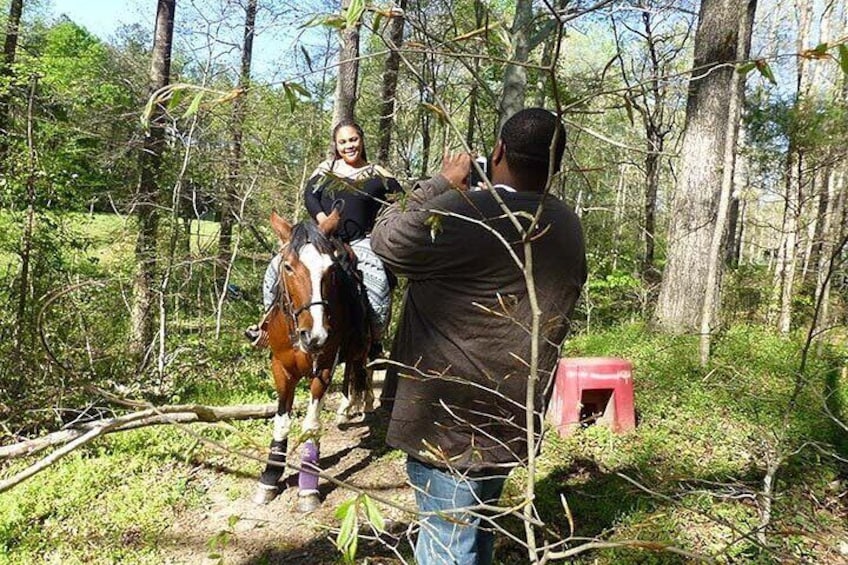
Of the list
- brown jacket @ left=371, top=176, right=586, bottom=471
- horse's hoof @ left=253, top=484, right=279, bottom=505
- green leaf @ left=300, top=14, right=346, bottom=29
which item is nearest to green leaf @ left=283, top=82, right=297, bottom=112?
green leaf @ left=300, top=14, right=346, bottom=29

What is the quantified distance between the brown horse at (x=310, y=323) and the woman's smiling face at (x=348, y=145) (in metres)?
0.64

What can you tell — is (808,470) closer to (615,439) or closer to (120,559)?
(615,439)

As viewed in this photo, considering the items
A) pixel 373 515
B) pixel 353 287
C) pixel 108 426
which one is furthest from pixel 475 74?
pixel 353 287

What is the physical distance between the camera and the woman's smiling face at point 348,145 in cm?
456

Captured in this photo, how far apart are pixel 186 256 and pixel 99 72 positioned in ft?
12.3

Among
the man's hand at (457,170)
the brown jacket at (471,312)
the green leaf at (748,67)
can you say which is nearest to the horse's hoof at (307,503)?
the brown jacket at (471,312)

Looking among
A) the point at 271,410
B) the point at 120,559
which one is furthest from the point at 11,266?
the point at 120,559

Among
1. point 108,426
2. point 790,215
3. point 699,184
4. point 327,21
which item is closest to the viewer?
point 327,21

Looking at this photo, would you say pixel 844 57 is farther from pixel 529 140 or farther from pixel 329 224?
pixel 329 224

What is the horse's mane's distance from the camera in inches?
152

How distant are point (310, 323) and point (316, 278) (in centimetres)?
30

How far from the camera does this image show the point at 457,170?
2.07 metres

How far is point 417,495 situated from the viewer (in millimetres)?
2211

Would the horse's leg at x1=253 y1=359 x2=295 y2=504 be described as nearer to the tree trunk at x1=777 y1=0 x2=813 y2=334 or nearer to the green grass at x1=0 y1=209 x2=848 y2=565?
the green grass at x1=0 y1=209 x2=848 y2=565
